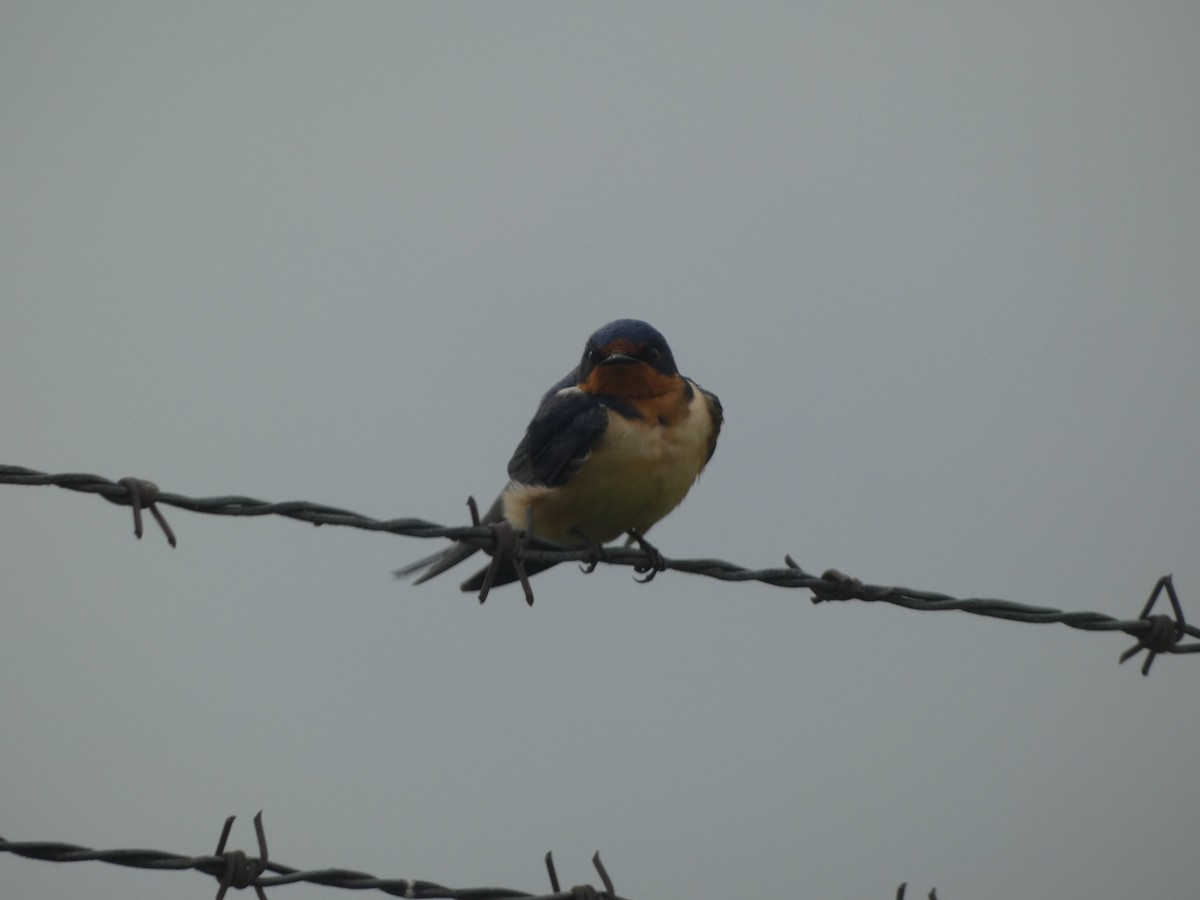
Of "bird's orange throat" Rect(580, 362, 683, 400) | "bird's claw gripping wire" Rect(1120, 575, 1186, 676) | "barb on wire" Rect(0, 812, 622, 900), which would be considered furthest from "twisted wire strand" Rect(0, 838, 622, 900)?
"bird's orange throat" Rect(580, 362, 683, 400)

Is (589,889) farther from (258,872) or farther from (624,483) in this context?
(624,483)

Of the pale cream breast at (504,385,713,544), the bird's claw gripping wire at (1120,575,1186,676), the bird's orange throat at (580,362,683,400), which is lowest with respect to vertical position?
the bird's claw gripping wire at (1120,575,1186,676)

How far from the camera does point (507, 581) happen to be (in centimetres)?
609

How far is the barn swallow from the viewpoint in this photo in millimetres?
5840

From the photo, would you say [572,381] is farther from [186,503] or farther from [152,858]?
[152,858]

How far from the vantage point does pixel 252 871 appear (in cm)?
329

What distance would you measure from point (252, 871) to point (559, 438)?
2868 millimetres

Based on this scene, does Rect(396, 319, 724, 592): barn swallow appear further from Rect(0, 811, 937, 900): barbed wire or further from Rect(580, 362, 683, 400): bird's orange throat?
Rect(0, 811, 937, 900): barbed wire

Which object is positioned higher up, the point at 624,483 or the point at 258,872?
the point at 624,483

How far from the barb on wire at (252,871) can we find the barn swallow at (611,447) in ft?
7.85

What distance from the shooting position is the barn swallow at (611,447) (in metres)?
5.84

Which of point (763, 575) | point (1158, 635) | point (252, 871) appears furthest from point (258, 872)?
point (1158, 635)

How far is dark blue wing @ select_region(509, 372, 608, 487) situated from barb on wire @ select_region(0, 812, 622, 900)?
2505mm

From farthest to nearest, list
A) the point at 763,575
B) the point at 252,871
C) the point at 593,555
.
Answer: the point at 593,555 → the point at 763,575 → the point at 252,871
